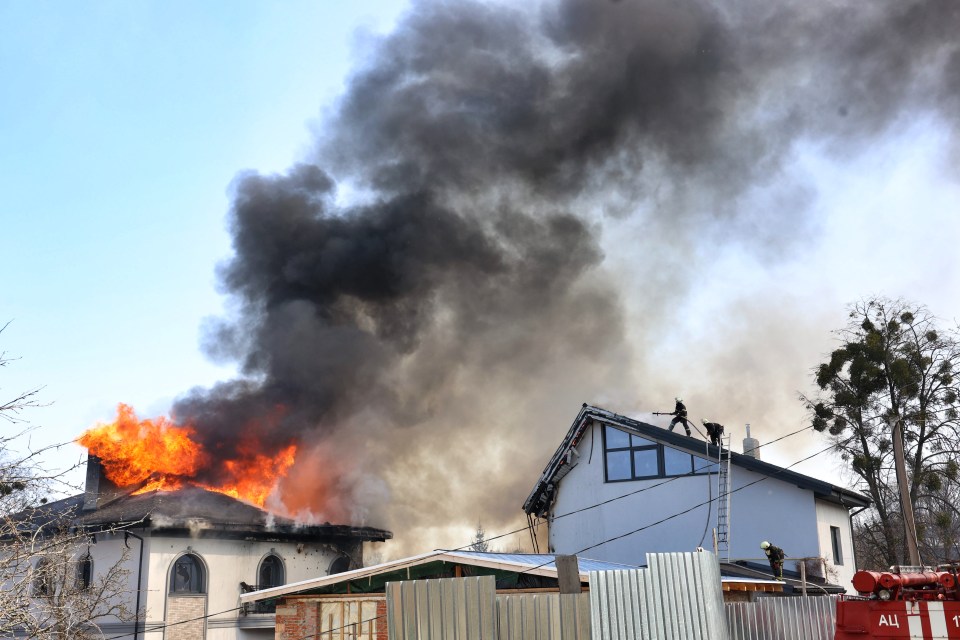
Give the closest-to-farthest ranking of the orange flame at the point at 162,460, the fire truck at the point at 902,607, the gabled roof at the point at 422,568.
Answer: the fire truck at the point at 902,607 < the gabled roof at the point at 422,568 < the orange flame at the point at 162,460

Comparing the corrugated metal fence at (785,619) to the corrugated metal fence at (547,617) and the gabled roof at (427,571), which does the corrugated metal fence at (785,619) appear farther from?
the gabled roof at (427,571)

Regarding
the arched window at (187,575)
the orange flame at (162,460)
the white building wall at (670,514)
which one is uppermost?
the orange flame at (162,460)

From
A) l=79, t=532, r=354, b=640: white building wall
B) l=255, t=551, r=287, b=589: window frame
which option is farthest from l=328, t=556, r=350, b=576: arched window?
l=255, t=551, r=287, b=589: window frame

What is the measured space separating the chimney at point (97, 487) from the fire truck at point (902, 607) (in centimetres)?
2303

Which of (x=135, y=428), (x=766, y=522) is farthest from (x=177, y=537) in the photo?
(x=766, y=522)

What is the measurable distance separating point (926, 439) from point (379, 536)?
17.4 meters

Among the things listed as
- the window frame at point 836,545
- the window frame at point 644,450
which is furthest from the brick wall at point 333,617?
the window frame at point 836,545

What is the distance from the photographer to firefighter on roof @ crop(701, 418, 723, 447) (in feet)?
71.8

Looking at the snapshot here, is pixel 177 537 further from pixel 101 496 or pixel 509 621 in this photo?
pixel 509 621

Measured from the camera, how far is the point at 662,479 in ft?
74.5

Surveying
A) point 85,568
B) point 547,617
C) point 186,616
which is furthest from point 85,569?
point 547,617

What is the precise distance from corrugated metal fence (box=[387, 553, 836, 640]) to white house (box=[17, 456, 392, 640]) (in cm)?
1477

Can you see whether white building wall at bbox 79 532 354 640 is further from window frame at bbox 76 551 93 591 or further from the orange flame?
the orange flame

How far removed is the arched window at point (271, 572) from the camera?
25750mm
